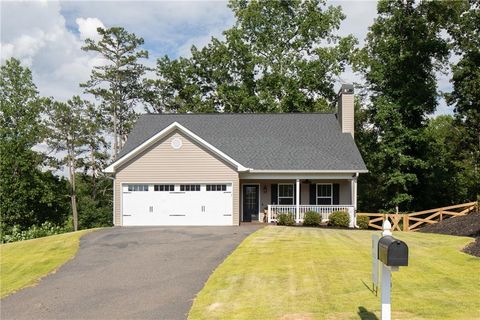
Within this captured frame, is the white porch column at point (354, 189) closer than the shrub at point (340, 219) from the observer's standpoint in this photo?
No

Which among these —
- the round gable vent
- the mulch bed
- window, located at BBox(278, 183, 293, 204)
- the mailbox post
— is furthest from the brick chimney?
the mailbox post

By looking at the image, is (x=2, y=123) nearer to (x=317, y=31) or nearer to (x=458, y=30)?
(x=317, y=31)

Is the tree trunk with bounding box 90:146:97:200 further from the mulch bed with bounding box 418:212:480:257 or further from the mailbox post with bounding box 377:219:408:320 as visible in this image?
the mailbox post with bounding box 377:219:408:320

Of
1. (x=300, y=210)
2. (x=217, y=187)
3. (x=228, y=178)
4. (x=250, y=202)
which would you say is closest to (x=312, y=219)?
(x=300, y=210)

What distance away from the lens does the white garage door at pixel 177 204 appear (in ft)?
84.1

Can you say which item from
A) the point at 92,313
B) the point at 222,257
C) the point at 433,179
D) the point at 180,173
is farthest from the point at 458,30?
the point at 92,313

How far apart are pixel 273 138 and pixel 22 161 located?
77.0ft

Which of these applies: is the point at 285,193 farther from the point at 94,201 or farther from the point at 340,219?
the point at 94,201

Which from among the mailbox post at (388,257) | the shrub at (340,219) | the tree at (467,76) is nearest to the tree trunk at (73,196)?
the shrub at (340,219)

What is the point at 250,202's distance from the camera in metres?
27.9

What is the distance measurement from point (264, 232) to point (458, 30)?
26058 millimetres

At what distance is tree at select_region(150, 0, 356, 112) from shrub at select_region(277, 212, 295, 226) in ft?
57.4

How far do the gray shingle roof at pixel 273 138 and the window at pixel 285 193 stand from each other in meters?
1.67

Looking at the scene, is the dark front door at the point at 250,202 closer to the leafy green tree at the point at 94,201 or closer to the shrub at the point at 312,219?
the shrub at the point at 312,219
